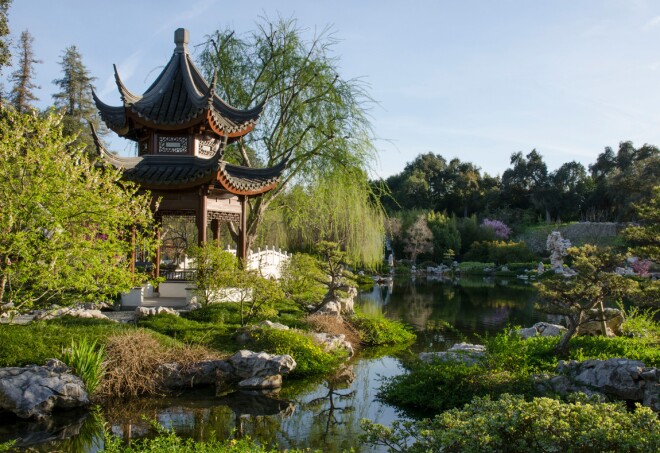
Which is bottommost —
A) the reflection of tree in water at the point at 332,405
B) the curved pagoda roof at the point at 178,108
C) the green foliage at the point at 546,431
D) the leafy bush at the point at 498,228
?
the reflection of tree in water at the point at 332,405

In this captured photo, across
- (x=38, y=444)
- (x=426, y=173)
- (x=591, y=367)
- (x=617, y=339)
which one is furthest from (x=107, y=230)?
(x=426, y=173)

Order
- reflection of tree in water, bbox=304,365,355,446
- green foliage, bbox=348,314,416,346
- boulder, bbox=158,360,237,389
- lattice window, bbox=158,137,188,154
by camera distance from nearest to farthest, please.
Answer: reflection of tree in water, bbox=304,365,355,446, boulder, bbox=158,360,237,389, green foliage, bbox=348,314,416,346, lattice window, bbox=158,137,188,154

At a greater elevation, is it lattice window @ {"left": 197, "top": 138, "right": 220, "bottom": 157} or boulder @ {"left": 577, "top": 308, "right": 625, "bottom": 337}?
lattice window @ {"left": 197, "top": 138, "right": 220, "bottom": 157}

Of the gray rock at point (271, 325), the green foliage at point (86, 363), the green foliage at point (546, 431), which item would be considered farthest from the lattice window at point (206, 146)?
the green foliage at point (546, 431)

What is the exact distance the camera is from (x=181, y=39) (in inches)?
488

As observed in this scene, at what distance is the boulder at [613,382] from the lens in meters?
5.94

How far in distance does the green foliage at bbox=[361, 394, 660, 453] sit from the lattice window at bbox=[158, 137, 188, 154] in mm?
8750

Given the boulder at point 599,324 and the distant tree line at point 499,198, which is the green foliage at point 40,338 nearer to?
the boulder at point 599,324

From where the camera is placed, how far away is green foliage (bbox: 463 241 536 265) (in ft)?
108

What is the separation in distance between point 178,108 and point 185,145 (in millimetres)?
775

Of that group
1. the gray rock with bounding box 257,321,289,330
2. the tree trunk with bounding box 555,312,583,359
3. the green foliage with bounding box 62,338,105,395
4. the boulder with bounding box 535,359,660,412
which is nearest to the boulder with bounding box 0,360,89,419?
the green foliage with bounding box 62,338,105,395

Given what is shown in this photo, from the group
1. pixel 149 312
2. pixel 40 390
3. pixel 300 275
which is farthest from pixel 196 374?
pixel 300 275

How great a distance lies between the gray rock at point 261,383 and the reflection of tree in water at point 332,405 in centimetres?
68

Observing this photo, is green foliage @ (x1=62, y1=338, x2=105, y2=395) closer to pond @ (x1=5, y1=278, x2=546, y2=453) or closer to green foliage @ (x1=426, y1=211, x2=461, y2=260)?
pond @ (x1=5, y1=278, x2=546, y2=453)
